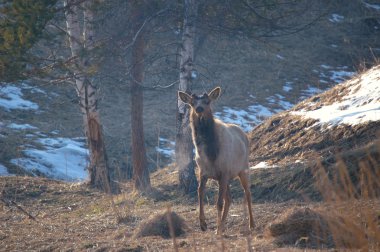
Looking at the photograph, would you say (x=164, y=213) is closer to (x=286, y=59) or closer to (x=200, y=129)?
(x=200, y=129)

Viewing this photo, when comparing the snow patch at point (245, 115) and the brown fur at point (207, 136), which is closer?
the brown fur at point (207, 136)

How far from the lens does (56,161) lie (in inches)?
811

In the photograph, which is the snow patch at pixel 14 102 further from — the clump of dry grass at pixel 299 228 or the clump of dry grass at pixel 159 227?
the clump of dry grass at pixel 299 228

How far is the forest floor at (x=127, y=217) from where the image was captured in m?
7.55

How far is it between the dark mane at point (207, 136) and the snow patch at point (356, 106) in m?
3.92

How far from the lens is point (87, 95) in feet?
53.9

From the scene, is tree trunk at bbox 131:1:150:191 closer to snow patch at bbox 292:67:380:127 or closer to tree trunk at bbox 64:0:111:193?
tree trunk at bbox 64:0:111:193

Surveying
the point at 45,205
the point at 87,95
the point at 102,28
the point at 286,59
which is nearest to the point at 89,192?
the point at 45,205

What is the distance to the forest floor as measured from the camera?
24.8 feet

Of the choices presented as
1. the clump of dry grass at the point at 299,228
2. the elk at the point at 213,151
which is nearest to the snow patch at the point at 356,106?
the elk at the point at 213,151

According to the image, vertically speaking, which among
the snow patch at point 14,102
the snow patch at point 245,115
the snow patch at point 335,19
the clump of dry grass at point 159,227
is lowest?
the clump of dry grass at point 159,227

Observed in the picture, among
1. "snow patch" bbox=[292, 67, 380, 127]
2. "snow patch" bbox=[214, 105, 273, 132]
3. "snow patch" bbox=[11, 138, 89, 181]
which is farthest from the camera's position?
"snow patch" bbox=[214, 105, 273, 132]

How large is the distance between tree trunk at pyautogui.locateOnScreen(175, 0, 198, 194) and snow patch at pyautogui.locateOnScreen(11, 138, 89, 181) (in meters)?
5.57

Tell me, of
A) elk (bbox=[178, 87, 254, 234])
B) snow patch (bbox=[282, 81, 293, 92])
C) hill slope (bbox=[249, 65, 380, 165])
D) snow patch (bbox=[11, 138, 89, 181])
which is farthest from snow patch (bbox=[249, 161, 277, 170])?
snow patch (bbox=[282, 81, 293, 92])
